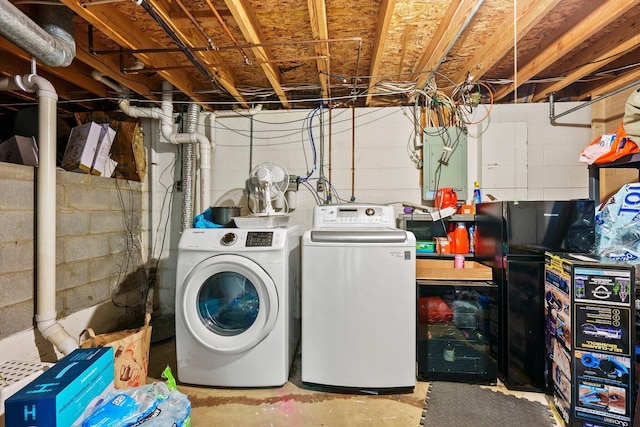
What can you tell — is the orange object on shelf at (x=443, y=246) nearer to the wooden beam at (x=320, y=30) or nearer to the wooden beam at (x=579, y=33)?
the wooden beam at (x=579, y=33)

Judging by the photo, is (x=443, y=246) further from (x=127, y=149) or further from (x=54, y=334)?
(x=127, y=149)

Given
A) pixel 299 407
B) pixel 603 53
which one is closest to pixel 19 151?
pixel 299 407

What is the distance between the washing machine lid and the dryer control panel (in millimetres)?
648

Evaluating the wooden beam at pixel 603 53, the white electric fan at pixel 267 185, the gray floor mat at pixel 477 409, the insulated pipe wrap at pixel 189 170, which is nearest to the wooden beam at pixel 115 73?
the insulated pipe wrap at pixel 189 170

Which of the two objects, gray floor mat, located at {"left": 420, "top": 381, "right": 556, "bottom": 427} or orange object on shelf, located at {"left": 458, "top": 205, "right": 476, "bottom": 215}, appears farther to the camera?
orange object on shelf, located at {"left": 458, "top": 205, "right": 476, "bottom": 215}

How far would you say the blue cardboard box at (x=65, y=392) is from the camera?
1.08 m

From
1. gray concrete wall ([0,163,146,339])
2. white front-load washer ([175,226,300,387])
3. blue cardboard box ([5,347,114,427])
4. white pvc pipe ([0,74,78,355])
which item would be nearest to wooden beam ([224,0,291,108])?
white front-load washer ([175,226,300,387])

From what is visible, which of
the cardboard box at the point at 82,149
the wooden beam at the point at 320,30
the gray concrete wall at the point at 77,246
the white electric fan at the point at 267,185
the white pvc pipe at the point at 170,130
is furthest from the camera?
the white pvc pipe at the point at 170,130

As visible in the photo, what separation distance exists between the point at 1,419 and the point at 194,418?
0.81m

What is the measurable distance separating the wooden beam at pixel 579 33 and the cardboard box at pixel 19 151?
3.35m

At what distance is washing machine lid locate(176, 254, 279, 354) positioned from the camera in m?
1.74

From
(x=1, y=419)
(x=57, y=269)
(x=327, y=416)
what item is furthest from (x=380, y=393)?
(x=57, y=269)

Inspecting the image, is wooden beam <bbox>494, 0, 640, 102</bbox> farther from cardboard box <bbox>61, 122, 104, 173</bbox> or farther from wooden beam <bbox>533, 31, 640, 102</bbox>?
cardboard box <bbox>61, 122, 104, 173</bbox>

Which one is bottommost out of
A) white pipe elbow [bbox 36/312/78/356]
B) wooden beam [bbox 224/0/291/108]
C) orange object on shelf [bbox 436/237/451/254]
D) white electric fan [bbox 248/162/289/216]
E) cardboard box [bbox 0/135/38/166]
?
white pipe elbow [bbox 36/312/78/356]
